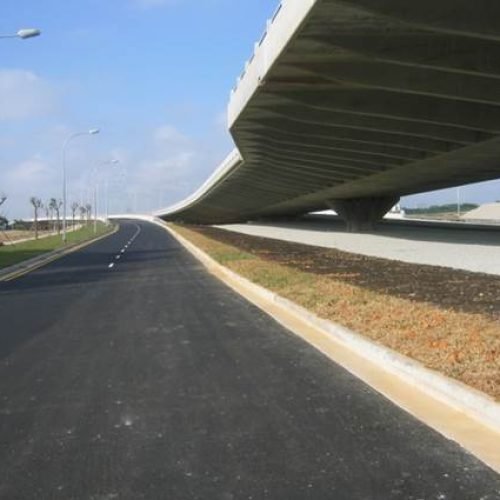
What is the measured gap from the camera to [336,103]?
23844 millimetres

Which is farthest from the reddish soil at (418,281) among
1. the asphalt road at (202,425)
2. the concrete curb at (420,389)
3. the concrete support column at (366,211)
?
the concrete support column at (366,211)

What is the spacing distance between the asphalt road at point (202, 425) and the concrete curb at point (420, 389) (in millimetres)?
200

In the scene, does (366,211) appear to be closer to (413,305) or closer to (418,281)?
(418,281)

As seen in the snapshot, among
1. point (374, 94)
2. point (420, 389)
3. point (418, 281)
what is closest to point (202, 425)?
point (420, 389)

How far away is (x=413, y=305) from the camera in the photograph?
43.1 feet

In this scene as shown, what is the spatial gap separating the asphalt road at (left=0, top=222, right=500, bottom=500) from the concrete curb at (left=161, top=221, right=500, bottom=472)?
20cm

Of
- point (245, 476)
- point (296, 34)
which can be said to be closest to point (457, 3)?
point (296, 34)

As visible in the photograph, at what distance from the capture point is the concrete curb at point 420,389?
6.21m

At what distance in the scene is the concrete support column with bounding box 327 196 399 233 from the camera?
5600cm

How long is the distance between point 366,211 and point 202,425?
166 ft

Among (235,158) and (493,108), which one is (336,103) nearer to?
(493,108)

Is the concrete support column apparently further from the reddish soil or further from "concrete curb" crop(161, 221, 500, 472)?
"concrete curb" crop(161, 221, 500, 472)

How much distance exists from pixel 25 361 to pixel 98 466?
4750 mm

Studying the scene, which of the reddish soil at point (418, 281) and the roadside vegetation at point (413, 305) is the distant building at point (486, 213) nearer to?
the reddish soil at point (418, 281)
